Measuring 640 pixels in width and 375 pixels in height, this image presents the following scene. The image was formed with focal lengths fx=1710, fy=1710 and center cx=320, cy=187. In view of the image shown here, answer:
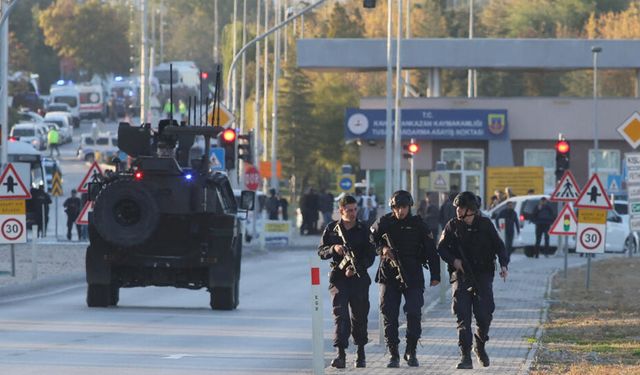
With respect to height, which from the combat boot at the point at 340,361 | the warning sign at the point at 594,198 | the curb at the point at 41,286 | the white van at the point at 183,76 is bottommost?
the curb at the point at 41,286

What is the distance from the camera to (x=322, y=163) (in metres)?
92.0

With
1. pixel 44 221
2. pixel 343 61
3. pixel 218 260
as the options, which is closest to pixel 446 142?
pixel 343 61

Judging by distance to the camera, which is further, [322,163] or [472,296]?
[322,163]

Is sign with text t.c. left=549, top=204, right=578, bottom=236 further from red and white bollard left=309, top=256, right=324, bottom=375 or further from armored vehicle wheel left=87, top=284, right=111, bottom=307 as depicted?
red and white bollard left=309, top=256, right=324, bottom=375

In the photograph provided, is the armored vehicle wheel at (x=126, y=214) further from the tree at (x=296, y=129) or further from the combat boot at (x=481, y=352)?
the tree at (x=296, y=129)

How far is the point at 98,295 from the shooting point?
958 inches

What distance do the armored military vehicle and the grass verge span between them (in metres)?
4.77

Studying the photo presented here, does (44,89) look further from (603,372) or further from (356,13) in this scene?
(603,372)

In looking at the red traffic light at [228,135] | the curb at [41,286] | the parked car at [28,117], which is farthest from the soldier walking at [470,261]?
the parked car at [28,117]

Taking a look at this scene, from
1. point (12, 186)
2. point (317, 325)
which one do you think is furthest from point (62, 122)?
point (317, 325)

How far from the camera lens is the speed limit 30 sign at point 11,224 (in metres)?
29.2

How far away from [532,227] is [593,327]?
26.1m

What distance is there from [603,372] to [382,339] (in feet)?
12.6

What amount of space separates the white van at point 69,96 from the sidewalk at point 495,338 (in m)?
96.3
